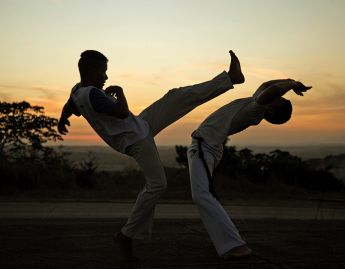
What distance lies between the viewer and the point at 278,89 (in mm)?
4445

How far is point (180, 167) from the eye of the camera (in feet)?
71.8

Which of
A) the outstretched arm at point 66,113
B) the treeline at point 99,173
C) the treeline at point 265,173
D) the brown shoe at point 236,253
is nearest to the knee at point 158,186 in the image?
the brown shoe at point 236,253

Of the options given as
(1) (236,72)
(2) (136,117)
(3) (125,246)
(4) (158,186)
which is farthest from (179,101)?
(3) (125,246)

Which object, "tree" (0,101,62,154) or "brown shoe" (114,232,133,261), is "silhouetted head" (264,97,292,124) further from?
"tree" (0,101,62,154)

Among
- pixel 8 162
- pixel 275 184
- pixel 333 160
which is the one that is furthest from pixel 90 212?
pixel 333 160

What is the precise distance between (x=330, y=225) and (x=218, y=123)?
3.10 m

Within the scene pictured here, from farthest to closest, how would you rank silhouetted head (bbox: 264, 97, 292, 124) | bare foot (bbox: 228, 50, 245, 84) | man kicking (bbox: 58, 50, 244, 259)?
bare foot (bbox: 228, 50, 245, 84) → silhouetted head (bbox: 264, 97, 292, 124) → man kicking (bbox: 58, 50, 244, 259)

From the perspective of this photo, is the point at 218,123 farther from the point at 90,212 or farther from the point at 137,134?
the point at 90,212

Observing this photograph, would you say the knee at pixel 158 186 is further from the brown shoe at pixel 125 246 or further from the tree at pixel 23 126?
the tree at pixel 23 126

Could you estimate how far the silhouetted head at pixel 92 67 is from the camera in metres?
4.44

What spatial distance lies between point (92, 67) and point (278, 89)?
1522 mm

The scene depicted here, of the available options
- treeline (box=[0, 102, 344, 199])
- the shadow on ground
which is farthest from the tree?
the shadow on ground

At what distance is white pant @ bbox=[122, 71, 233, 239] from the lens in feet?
14.6

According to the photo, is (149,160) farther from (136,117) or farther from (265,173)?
(265,173)
